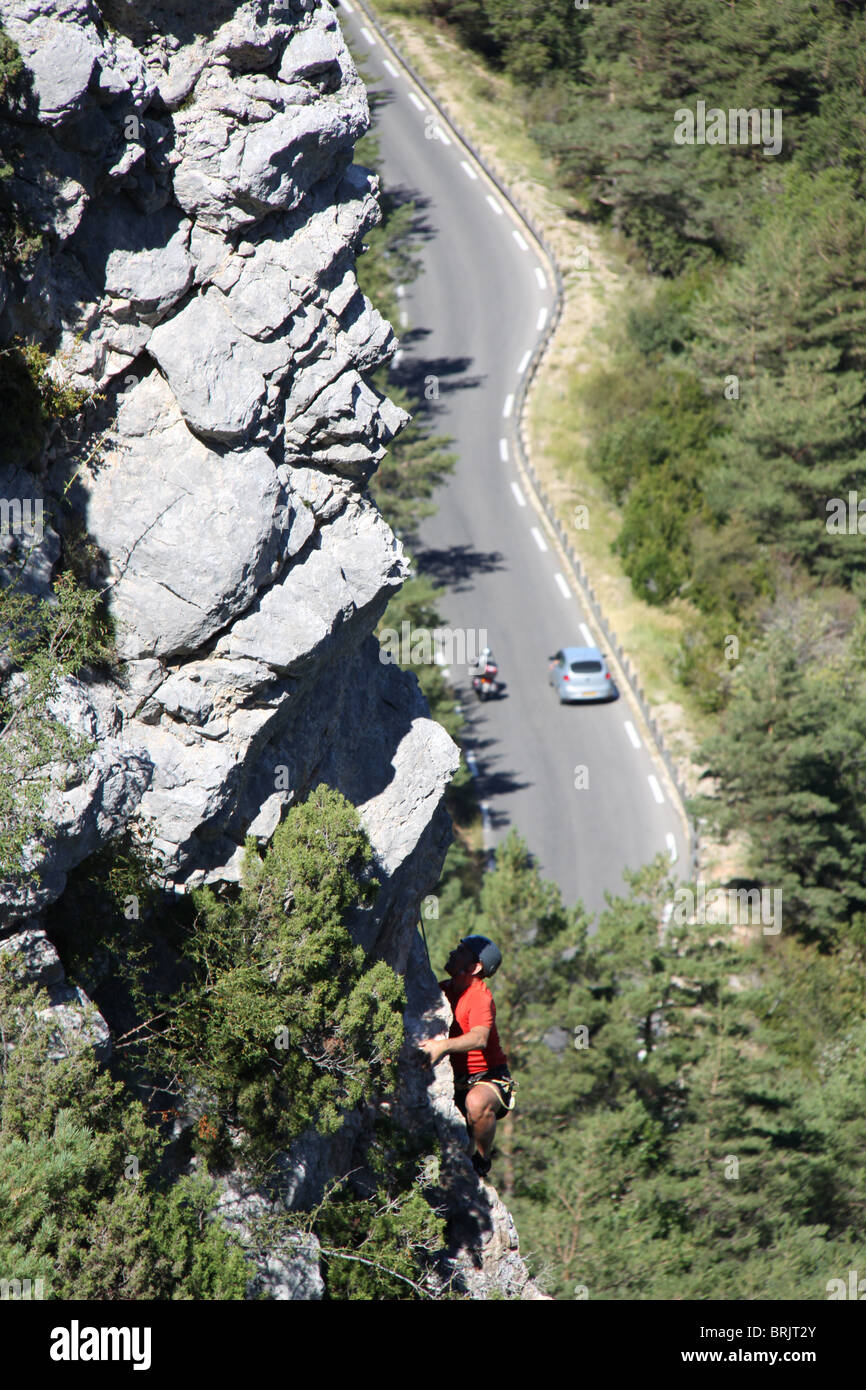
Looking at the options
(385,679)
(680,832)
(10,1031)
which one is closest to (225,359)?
(385,679)

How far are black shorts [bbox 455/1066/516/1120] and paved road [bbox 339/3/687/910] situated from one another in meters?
23.6

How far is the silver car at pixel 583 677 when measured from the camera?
44.0 metres

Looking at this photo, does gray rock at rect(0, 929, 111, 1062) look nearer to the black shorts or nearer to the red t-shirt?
the red t-shirt

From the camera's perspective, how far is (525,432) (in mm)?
56344

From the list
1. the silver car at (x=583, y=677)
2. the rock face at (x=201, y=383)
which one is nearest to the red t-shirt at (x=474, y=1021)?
the rock face at (x=201, y=383)

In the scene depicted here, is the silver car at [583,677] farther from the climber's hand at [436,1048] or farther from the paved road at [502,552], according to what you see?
the climber's hand at [436,1048]

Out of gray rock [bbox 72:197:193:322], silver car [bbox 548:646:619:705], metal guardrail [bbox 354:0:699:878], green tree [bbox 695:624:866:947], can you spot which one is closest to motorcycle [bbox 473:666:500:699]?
silver car [bbox 548:646:619:705]

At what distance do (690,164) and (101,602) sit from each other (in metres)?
61.3

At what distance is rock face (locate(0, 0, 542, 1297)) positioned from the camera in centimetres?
1170

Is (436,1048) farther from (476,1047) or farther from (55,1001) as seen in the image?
(55,1001)

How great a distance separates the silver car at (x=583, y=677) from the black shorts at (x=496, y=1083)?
30.3m

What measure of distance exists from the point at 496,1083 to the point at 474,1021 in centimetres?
92

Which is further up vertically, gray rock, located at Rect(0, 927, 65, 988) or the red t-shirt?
gray rock, located at Rect(0, 927, 65, 988)
